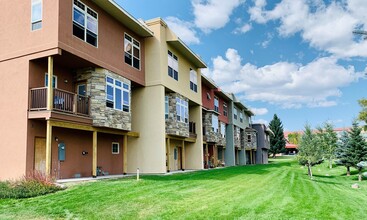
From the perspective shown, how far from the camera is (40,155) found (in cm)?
1481

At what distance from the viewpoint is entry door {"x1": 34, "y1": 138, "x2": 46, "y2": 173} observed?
1452 centimetres

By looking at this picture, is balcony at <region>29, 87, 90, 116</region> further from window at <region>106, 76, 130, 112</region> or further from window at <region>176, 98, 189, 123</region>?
window at <region>176, 98, 189, 123</region>

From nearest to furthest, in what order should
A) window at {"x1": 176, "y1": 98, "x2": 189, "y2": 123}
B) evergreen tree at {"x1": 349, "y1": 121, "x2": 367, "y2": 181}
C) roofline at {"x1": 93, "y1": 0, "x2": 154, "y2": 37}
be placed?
roofline at {"x1": 93, "y1": 0, "x2": 154, "y2": 37}, window at {"x1": 176, "y1": 98, "x2": 189, "y2": 123}, evergreen tree at {"x1": 349, "y1": 121, "x2": 367, "y2": 181}

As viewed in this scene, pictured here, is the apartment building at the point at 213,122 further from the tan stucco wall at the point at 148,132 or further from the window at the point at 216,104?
the tan stucco wall at the point at 148,132

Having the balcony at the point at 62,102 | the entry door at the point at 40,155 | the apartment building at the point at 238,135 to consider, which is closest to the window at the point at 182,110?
the balcony at the point at 62,102

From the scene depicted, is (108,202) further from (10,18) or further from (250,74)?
(250,74)

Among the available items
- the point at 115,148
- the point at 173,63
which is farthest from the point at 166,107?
the point at 115,148

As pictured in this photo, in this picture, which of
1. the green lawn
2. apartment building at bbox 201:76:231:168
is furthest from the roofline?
apartment building at bbox 201:76:231:168

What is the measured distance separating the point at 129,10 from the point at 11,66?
7415mm

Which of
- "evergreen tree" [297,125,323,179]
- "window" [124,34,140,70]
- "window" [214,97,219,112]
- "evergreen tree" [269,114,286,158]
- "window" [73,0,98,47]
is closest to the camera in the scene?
"window" [73,0,98,47]

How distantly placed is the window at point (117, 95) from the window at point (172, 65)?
4601 millimetres

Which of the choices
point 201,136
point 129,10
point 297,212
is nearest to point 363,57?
point 201,136

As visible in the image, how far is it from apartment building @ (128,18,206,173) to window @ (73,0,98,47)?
541 centimetres

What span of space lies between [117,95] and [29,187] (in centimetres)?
771
